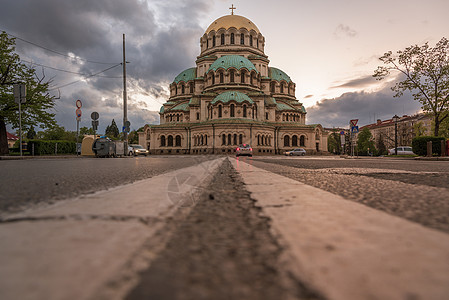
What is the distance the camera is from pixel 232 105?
42844 millimetres

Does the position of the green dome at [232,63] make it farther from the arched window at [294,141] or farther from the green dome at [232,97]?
the arched window at [294,141]

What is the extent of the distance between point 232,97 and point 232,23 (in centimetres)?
1631

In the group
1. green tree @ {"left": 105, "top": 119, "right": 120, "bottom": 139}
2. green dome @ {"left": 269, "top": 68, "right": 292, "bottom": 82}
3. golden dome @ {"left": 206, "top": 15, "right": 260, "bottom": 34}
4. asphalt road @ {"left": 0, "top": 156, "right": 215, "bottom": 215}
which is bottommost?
asphalt road @ {"left": 0, "top": 156, "right": 215, "bottom": 215}

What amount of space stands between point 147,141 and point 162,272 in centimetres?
5195

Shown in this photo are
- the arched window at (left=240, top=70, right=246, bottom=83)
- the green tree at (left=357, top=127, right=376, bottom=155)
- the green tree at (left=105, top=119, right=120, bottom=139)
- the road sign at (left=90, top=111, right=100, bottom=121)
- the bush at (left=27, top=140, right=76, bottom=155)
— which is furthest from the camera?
the green tree at (left=105, top=119, right=120, bottom=139)

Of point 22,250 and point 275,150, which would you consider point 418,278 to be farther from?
point 275,150

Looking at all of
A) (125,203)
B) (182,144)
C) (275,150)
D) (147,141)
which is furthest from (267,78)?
(125,203)

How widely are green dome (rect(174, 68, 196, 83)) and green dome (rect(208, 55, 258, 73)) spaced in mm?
7363

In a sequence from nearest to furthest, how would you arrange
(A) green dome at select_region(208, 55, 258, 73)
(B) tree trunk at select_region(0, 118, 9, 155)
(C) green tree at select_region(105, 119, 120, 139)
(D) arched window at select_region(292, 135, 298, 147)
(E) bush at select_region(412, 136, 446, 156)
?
(E) bush at select_region(412, 136, 446, 156) < (B) tree trunk at select_region(0, 118, 9, 155) < (A) green dome at select_region(208, 55, 258, 73) < (D) arched window at select_region(292, 135, 298, 147) < (C) green tree at select_region(105, 119, 120, 139)

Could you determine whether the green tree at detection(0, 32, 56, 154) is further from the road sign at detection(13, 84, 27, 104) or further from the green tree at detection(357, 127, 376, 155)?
the green tree at detection(357, 127, 376, 155)

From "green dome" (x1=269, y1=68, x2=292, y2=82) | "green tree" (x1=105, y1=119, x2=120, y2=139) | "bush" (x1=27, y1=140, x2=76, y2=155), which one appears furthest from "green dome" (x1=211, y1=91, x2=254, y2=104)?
"green tree" (x1=105, y1=119, x2=120, y2=139)

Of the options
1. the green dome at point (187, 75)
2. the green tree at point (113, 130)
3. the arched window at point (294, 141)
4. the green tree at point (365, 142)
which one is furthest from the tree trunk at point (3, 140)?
the green tree at point (113, 130)

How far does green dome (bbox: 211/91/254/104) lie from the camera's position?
42562 millimetres

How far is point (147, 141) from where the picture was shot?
50625mm
